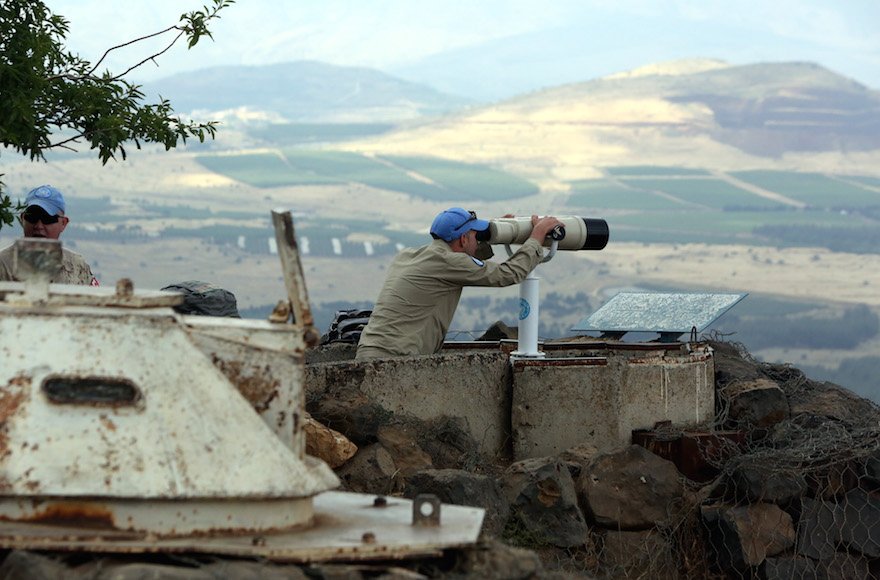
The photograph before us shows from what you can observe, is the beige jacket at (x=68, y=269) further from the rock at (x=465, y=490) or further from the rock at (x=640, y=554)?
the rock at (x=640, y=554)

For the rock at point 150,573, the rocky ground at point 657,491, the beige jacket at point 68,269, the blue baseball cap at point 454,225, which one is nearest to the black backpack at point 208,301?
the beige jacket at point 68,269

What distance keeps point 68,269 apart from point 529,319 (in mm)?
3241

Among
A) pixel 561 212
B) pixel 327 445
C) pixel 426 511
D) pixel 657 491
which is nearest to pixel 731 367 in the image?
pixel 657 491

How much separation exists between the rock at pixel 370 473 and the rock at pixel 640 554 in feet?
4.79

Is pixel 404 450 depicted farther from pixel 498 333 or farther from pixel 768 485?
pixel 498 333

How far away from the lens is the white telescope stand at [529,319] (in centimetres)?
944

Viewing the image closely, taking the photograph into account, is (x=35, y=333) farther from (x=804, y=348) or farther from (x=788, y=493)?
(x=804, y=348)

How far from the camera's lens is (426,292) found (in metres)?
9.35

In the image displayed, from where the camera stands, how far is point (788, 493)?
8.31 metres

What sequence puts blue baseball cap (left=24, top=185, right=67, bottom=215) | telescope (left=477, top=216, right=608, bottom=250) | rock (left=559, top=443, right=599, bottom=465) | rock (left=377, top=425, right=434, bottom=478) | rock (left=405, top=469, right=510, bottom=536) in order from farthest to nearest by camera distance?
telescope (left=477, top=216, right=608, bottom=250) → rock (left=559, top=443, right=599, bottom=465) → blue baseball cap (left=24, top=185, right=67, bottom=215) → rock (left=377, top=425, right=434, bottom=478) → rock (left=405, top=469, right=510, bottom=536)

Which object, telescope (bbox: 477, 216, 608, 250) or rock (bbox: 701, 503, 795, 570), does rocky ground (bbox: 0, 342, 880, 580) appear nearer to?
rock (bbox: 701, 503, 795, 570)

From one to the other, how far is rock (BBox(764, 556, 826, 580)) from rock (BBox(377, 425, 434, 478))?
219 centimetres

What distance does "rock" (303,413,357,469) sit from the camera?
7426mm

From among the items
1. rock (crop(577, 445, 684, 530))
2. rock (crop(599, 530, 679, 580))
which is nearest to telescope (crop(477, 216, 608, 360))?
rock (crop(577, 445, 684, 530))
